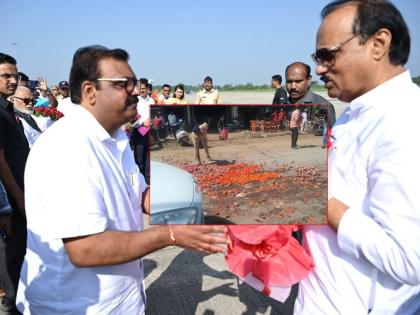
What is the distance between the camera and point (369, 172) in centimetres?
119

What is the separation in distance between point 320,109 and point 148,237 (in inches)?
34.0

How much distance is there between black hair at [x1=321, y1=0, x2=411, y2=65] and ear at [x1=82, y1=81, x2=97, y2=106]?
45.9 inches

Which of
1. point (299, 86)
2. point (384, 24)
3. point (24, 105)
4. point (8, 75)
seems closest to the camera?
point (384, 24)

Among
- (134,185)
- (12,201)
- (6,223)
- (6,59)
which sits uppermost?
(6,59)

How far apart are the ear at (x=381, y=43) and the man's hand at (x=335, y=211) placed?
53 cm

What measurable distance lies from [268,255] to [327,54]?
86 cm

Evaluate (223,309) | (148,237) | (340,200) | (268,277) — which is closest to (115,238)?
(148,237)

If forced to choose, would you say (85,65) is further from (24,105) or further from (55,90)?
(55,90)

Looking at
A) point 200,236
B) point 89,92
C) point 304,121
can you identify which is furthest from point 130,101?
point 304,121

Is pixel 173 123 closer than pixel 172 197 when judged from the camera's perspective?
Yes

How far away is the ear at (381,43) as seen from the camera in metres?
1.23

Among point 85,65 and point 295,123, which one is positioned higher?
point 85,65

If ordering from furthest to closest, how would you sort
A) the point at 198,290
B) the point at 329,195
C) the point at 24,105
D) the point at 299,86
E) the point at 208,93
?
the point at 208,93 < the point at 24,105 < the point at 299,86 < the point at 198,290 < the point at 329,195

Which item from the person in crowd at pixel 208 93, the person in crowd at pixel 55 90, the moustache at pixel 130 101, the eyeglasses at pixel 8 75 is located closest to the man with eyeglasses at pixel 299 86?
the moustache at pixel 130 101
